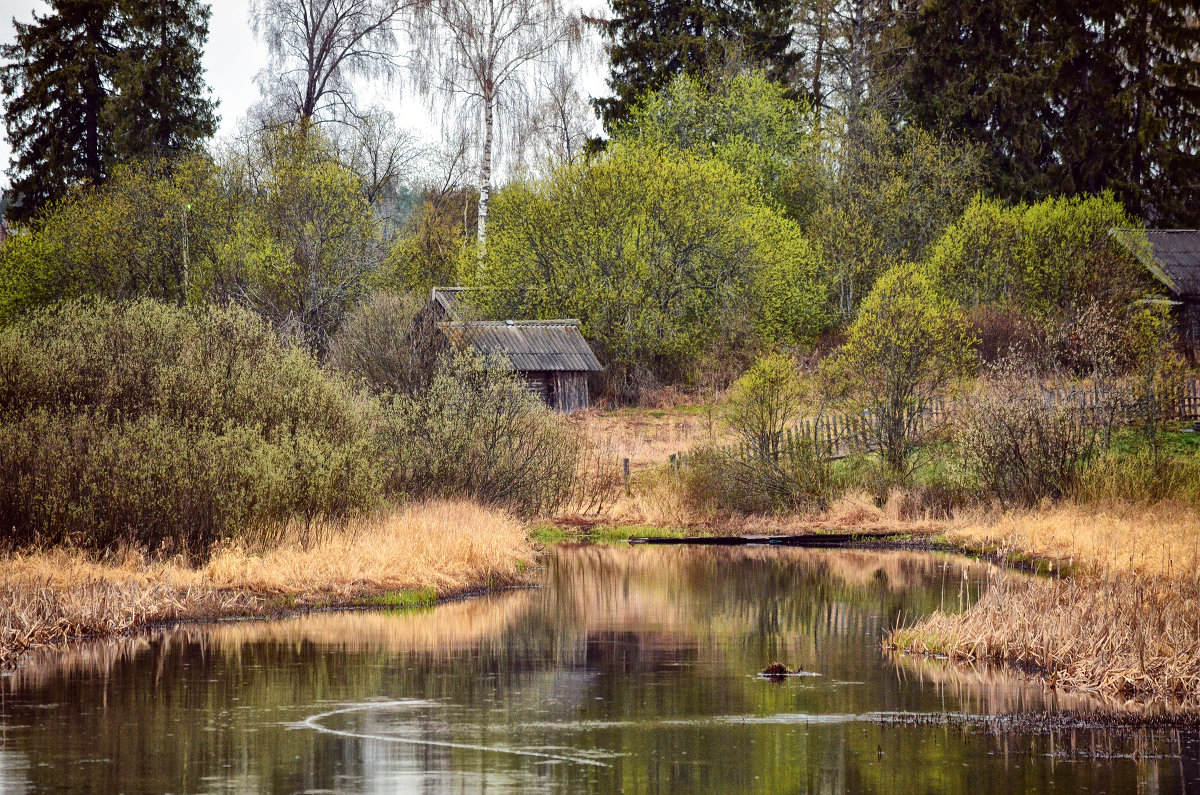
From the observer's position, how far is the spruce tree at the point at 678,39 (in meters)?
62.5

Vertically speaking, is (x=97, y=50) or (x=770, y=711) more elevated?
(x=97, y=50)

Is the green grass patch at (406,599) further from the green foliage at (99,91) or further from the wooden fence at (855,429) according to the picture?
the green foliage at (99,91)

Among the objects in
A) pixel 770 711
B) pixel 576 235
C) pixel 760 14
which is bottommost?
pixel 770 711

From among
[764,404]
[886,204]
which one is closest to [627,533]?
[764,404]

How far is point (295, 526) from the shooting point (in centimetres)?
2338

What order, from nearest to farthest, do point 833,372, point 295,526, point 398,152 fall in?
1. point 295,526
2. point 833,372
3. point 398,152

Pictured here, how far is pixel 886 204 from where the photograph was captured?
5794cm

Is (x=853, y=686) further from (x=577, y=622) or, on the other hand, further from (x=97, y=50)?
(x=97, y=50)

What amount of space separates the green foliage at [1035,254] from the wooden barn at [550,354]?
550 inches

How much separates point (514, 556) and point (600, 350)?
91.4 ft

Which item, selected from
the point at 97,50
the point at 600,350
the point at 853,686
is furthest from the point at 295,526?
the point at 97,50

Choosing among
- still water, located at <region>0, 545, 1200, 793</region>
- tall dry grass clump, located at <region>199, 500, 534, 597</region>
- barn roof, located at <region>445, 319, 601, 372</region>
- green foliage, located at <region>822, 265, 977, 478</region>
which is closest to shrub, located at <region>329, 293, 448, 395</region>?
tall dry grass clump, located at <region>199, 500, 534, 597</region>

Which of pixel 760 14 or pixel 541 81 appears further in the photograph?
pixel 760 14

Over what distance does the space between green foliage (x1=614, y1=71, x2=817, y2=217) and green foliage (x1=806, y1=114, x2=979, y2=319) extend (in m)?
2.70
